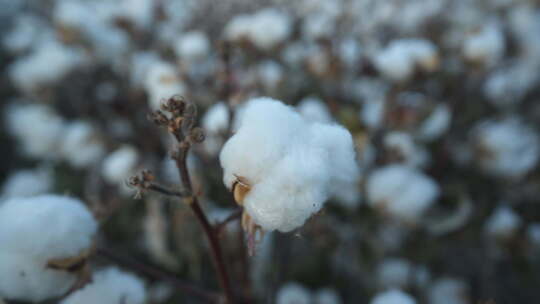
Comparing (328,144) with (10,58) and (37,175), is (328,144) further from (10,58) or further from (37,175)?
(10,58)

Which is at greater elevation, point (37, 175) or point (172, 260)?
point (37, 175)

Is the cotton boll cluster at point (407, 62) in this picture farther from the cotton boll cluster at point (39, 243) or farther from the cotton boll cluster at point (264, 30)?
the cotton boll cluster at point (39, 243)

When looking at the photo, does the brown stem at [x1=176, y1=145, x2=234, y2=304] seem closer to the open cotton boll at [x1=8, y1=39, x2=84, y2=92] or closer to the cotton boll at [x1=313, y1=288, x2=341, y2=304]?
the cotton boll at [x1=313, y1=288, x2=341, y2=304]

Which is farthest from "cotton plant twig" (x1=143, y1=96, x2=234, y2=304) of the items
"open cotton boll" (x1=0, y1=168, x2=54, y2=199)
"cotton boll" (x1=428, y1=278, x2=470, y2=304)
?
"open cotton boll" (x1=0, y1=168, x2=54, y2=199)

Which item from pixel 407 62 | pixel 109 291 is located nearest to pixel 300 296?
pixel 109 291

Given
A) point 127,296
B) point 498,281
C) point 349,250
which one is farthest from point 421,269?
point 127,296

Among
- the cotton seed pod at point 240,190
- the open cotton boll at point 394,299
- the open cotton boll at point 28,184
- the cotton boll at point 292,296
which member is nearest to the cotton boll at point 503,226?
the cotton boll at point 292,296
